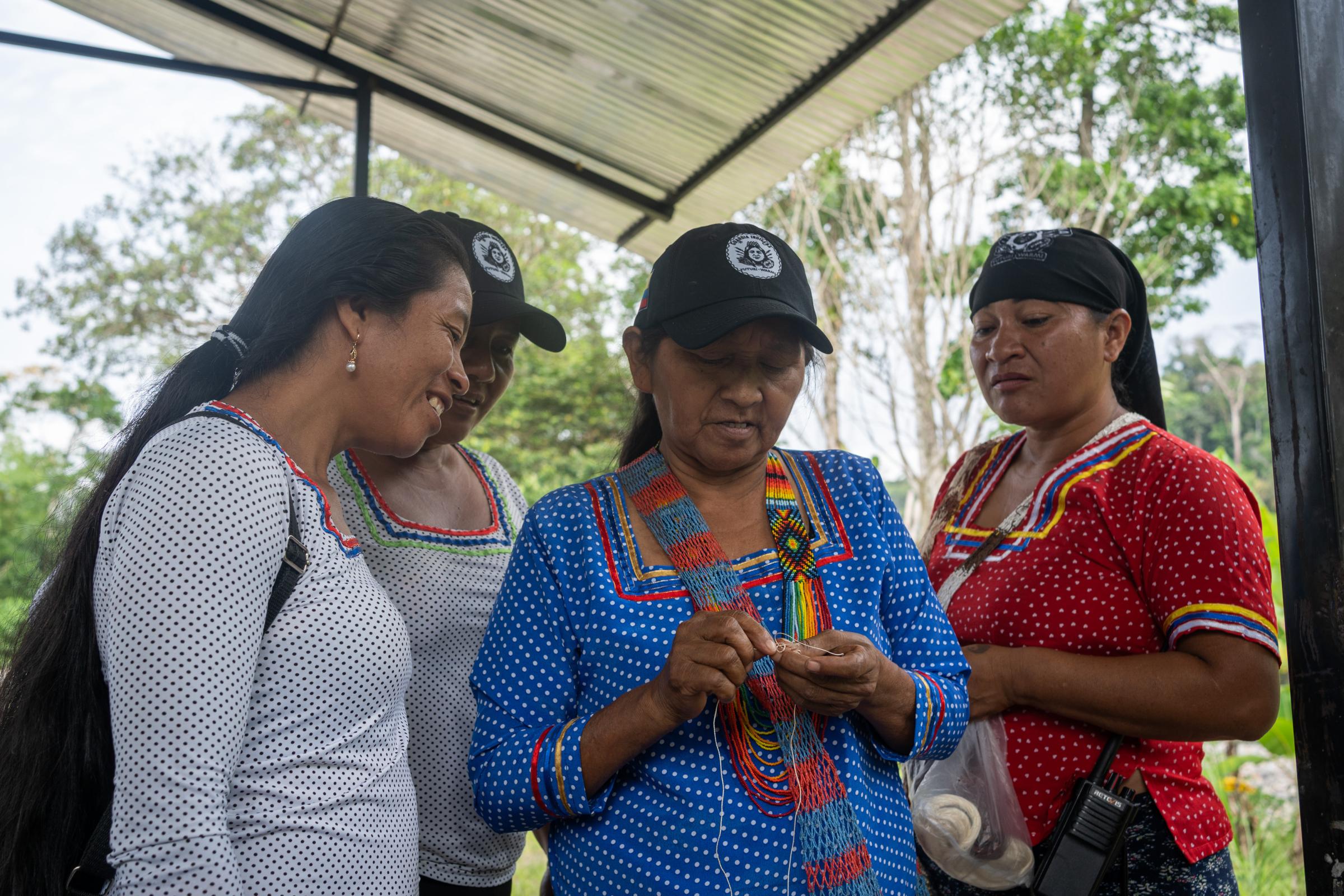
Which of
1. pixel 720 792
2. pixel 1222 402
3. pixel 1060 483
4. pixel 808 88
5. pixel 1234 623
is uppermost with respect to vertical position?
pixel 1222 402

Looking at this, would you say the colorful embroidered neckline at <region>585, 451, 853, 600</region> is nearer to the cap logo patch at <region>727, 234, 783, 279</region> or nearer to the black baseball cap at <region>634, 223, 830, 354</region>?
the black baseball cap at <region>634, 223, 830, 354</region>

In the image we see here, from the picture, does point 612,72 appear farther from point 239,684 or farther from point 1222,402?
point 1222,402

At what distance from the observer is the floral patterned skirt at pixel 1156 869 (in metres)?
2.04

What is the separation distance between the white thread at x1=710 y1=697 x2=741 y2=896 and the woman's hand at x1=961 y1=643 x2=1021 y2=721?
687 millimetres

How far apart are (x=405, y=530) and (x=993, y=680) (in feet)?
4.07

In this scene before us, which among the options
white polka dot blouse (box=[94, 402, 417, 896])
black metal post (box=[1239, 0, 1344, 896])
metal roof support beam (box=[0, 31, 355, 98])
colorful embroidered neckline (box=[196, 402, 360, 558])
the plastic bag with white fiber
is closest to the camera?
white polka dot blouse (box=[94, 402, 417, 896])

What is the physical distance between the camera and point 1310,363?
1859 mm

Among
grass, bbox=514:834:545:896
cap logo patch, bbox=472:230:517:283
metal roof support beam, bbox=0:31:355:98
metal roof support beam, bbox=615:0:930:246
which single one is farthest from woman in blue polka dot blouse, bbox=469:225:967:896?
grass, bbox=514:834:545:896

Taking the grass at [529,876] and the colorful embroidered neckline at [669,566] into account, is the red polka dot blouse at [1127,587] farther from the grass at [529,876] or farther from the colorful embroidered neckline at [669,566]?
the grass at [529,876]

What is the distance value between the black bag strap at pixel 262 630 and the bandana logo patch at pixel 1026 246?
161 centimetres

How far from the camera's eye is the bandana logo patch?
2334 millimetres

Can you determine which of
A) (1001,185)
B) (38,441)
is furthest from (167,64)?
(38,441)

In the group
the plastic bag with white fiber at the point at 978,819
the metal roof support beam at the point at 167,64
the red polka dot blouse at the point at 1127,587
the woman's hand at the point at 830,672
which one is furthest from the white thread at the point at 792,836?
the metal roof support beam at the point at 167,64

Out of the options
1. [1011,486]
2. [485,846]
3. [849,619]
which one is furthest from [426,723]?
[1011,486]
